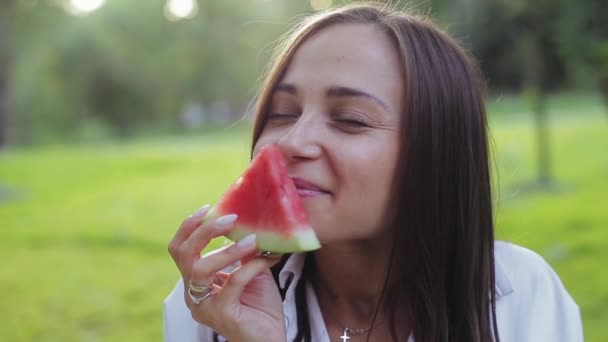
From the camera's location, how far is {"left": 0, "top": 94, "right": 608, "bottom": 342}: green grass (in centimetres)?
451

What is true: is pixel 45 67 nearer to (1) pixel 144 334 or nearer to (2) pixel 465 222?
(1) pixel 144 334

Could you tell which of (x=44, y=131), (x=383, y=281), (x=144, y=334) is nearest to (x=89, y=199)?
(x=144, y=334)

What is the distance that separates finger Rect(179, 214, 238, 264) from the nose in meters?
0.22

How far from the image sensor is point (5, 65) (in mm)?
8352

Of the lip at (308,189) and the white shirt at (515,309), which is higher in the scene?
the lip at (308,189)

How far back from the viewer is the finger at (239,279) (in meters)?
1.53

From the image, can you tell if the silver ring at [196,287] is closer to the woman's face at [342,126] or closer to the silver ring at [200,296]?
the silver ring at [200,296]

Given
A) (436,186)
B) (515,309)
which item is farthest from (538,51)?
(436,186)

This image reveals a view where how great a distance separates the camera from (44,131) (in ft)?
51.9

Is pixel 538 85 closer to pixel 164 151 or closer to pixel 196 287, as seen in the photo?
pixel 196 287

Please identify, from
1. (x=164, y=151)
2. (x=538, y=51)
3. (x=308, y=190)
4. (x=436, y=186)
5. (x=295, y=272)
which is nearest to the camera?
(x=308, y=190)

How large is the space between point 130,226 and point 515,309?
17.3ft

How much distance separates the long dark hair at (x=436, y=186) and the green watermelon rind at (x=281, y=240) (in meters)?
0.32

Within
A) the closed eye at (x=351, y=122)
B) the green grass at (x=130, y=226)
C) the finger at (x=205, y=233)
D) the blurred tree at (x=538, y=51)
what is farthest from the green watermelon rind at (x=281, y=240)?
the blurred tree at (x=538, y=51)
